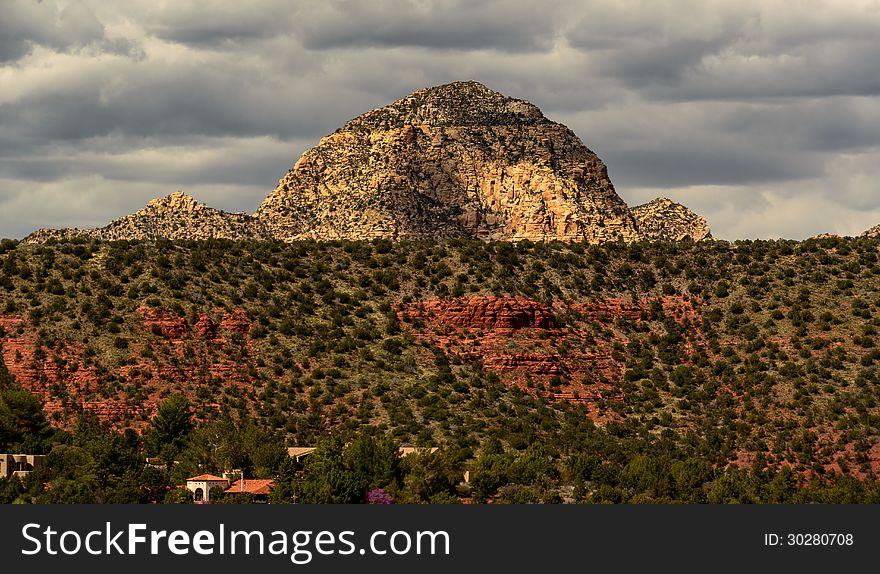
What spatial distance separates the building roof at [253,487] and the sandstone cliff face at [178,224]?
67.7 meters

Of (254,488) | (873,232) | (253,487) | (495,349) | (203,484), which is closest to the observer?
(203,484)

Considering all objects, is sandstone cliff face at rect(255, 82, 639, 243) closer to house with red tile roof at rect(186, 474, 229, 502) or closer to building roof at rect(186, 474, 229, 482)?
building roof at rect(186, 474, 229, 482)

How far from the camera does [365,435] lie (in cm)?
10225

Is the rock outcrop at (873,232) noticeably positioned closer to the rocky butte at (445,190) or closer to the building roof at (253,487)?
the rocky butte at (445,190)

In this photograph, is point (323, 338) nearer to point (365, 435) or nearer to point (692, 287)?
point (365, 435)

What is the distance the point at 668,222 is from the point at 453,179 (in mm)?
22995

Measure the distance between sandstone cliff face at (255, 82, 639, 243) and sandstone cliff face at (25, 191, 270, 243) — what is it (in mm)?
3375

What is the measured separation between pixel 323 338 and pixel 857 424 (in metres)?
34.7

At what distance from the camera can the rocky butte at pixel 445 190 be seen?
17162 centimetres

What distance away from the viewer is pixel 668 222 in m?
186

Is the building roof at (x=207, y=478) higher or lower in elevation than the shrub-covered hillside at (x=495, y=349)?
lower

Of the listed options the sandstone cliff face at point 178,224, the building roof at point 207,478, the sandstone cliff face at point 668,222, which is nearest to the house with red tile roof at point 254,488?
the building roof at point 207,478

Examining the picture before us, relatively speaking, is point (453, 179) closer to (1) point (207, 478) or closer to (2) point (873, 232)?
(2) point (873, 232)

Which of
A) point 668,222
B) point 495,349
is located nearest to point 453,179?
point 668,222
